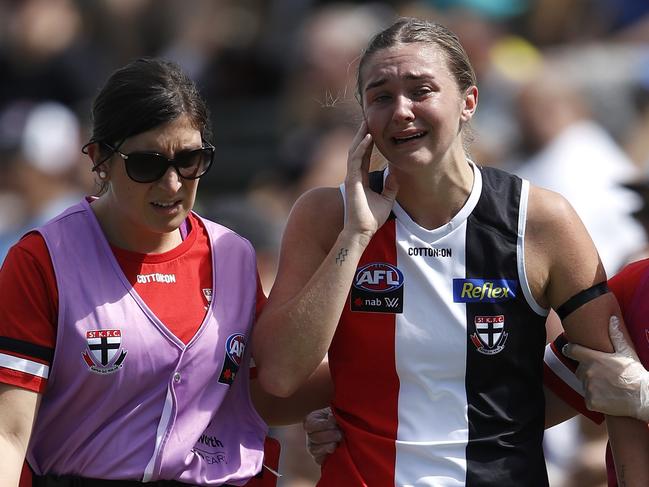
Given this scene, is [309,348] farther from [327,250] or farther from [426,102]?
[426,102]

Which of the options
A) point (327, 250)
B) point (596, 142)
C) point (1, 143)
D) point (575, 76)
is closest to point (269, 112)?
point (1, 143)

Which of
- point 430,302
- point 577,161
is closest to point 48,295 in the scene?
point 430,302

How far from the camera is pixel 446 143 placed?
3764 millimetres

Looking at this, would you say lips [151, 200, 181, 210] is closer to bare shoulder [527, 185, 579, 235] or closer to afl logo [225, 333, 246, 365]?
afl logo [225, 333, 246, 365]

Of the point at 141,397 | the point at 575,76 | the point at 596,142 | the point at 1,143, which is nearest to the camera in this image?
the point at 141,397

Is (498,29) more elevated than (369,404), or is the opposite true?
(498,29)

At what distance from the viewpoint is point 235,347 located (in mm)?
3812

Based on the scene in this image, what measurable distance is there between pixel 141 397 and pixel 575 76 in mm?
4466

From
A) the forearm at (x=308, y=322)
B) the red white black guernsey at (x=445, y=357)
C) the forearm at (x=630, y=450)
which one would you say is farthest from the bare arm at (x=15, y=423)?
the forearm at (x=630, y=450)

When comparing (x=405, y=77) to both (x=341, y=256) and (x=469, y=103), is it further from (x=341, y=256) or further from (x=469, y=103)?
(x=341, y=256)

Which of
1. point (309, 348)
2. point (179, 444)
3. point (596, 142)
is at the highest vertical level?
point (596, 142)

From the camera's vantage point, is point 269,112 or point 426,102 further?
point 269,112

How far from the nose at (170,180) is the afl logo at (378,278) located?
609 millimetres

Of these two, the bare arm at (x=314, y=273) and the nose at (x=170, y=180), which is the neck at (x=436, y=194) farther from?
the nose at (x=170, y=180)
